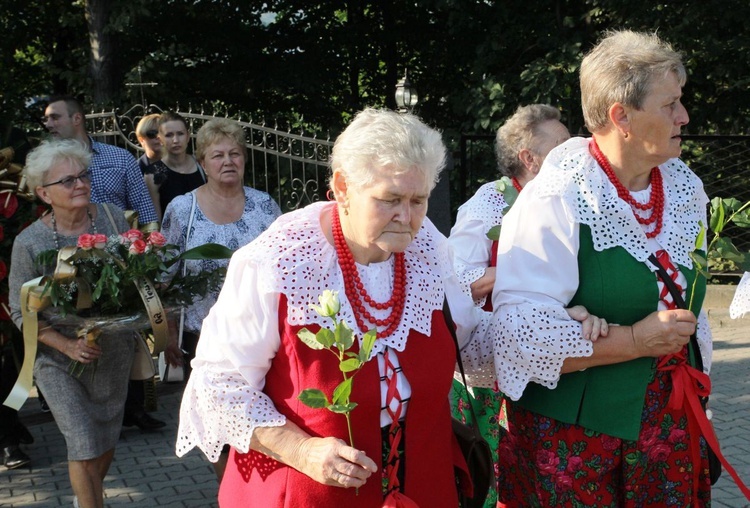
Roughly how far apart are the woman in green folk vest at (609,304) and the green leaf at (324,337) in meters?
0.73

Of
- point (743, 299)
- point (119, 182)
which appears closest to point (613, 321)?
point (743, 299)

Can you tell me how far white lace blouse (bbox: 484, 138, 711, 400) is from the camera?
275cm

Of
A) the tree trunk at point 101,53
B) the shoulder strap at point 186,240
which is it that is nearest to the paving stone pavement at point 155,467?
the shoulder strap at point 186,240

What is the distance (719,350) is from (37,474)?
219 inches

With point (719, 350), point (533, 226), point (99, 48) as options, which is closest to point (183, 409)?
point (533, 226)

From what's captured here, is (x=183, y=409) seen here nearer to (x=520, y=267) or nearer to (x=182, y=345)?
(x=520, y=267)

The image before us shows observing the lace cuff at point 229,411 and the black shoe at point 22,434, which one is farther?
the black shoe at point 22,434

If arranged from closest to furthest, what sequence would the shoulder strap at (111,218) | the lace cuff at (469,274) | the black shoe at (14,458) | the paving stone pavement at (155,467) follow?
the lace cuff at (469,274)
the shoulder strap at (111,218)
the paving stone pavement at (155,467)
the black shoe at (14,458)

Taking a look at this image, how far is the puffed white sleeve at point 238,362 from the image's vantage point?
2.46 meters

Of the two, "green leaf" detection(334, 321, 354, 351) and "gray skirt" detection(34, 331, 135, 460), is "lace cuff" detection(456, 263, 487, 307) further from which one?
"gray skirt" detection(34, 331, 135, 460)

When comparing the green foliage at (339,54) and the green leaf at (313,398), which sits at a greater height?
the green leaf at (313,398)

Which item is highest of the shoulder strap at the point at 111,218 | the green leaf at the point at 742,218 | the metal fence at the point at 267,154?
the green leaf at the point at 742,218

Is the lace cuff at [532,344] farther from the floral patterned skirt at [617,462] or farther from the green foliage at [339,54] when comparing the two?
→ the green foliage at [339,54]

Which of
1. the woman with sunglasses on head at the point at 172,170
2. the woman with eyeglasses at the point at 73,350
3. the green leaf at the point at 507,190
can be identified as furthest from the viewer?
the woman with sunglasses on head at the point at 172,170
